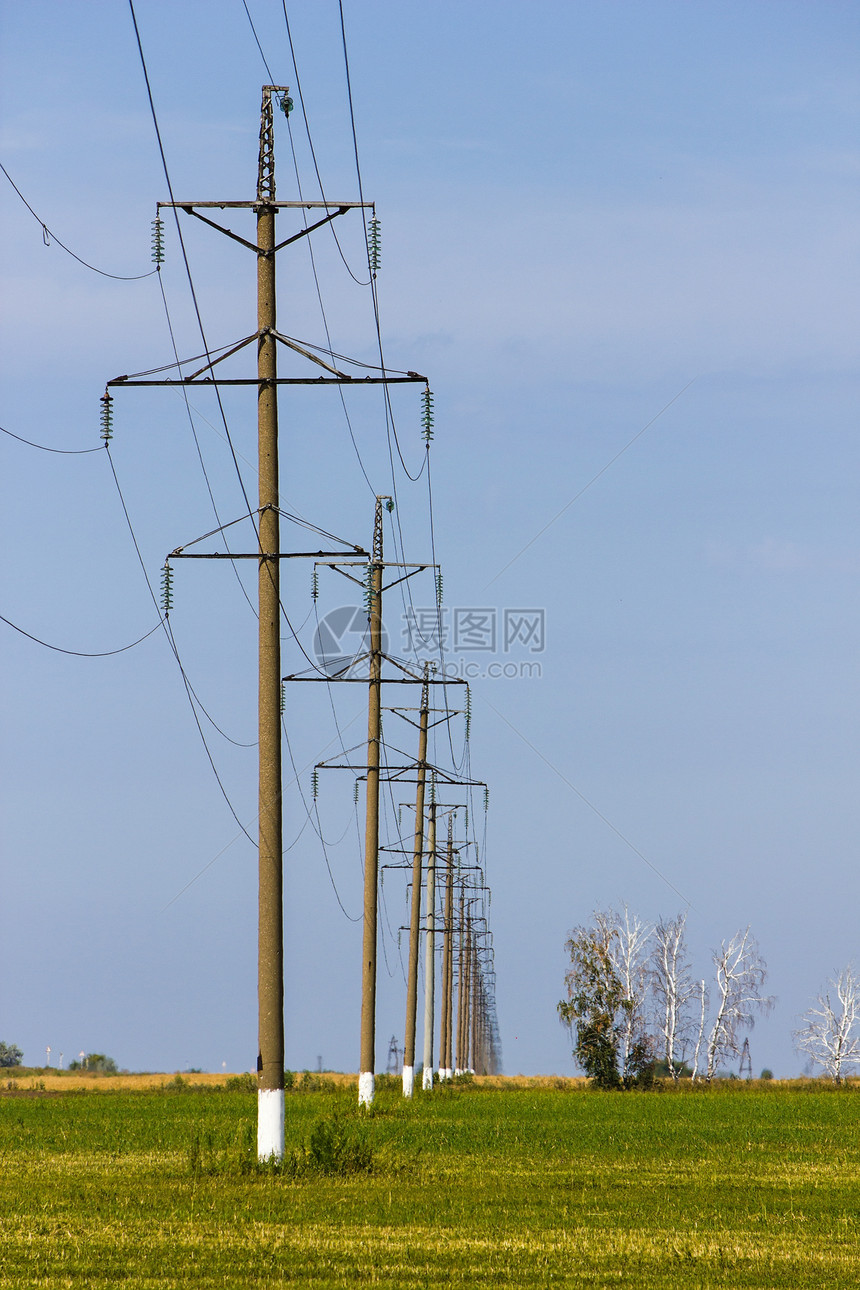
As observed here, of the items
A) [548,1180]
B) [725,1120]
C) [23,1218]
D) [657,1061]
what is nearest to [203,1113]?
[725,1120]

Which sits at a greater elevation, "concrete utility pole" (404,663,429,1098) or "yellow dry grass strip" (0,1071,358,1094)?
"concrete utility pole" (404,663,429,1098)

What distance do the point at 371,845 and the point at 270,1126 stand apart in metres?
14.9

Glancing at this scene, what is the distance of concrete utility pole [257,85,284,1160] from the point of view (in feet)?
56.7

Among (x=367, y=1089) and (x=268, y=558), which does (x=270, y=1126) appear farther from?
(x=367, y=1089)

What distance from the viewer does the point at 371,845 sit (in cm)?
3209

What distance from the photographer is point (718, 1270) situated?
1185 centimetres

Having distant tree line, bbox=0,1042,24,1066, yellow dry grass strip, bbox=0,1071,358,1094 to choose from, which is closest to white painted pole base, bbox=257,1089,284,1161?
yellow dry grass strip, bbox=0,1071,358,1094

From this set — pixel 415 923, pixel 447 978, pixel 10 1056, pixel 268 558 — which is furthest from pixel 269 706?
pixel 10 1056

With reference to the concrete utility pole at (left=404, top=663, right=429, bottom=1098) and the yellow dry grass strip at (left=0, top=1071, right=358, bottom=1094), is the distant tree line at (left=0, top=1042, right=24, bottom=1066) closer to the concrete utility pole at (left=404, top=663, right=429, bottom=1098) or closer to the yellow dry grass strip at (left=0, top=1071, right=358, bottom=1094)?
the yellow dry grass strip at (left=0, top=1071, right=358, bottom=1094)

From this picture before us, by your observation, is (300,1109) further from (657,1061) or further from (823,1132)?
(657,1061)

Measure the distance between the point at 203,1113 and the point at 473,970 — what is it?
54.1 meters

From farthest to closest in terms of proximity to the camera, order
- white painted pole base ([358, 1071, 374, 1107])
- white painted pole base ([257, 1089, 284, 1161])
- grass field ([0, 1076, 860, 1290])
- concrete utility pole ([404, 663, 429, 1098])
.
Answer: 1. concrete utility pole ([404, 663, 429, 1098])
2. white painted pole base ([358, 1071, 374, 1107])
3. white painted pole base ([257, 1089, 284, 1161])
4. grass field ([0, 1076, 860, 1290])

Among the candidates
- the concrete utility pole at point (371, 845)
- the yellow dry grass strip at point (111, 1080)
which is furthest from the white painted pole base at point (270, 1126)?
the yellow dry grass strip at point (111, 1080)

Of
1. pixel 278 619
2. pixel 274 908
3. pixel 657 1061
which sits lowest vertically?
pixel 657 1061
